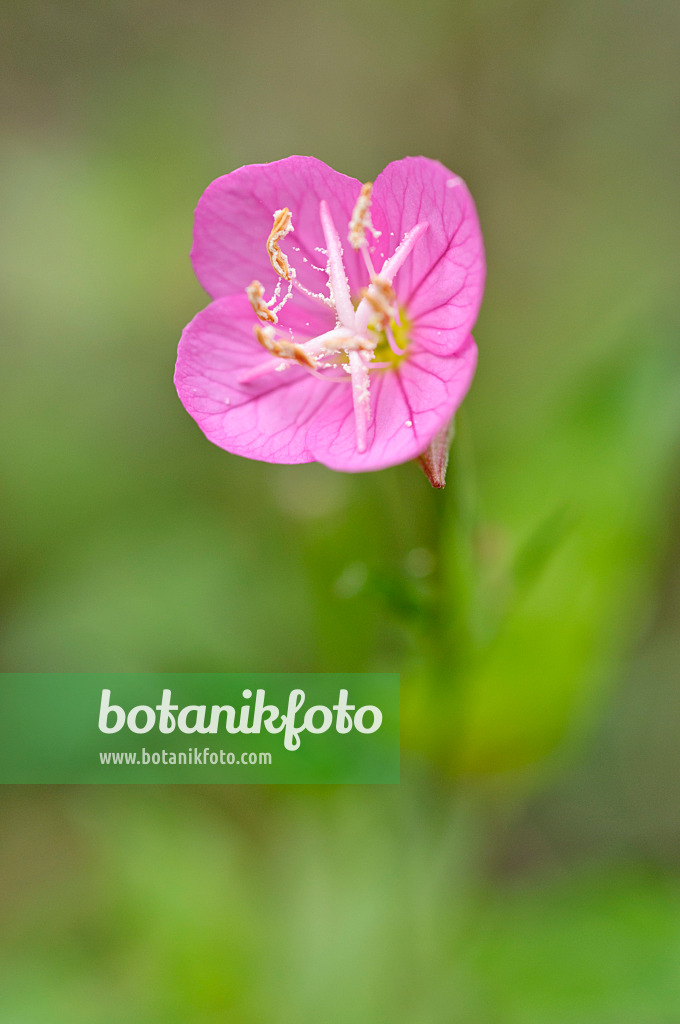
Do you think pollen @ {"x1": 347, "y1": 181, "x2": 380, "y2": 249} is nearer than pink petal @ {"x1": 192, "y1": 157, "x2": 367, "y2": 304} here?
Yes

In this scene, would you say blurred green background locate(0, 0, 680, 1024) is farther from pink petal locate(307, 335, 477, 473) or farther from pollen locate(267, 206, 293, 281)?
pollen locate(267, 206, 293, 281)

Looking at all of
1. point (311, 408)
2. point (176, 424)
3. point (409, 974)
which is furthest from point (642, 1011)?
point (176, 424)

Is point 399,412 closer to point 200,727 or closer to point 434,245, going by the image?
point 434,245

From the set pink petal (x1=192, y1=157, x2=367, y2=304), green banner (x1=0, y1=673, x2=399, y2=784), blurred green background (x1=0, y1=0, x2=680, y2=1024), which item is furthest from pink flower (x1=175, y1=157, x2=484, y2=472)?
green banner (x1=0, y1=673, x2=399, y2=784)

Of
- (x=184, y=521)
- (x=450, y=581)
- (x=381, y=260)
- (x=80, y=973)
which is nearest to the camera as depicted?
(x=381, y=260)

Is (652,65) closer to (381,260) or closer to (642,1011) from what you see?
(381,260)

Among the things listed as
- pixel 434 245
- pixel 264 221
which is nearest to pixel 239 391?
pixel 264 221

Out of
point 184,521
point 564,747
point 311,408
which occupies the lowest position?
point 564,747
